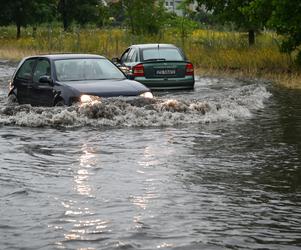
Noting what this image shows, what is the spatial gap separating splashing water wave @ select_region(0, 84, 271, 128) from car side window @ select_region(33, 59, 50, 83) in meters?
0.87

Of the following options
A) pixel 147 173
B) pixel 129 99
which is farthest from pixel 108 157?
pixel 129 99

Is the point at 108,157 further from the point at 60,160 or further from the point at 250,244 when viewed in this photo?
the point at 250,244

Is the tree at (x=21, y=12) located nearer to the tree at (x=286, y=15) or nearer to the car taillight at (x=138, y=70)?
the tree at (x=286, y=15)

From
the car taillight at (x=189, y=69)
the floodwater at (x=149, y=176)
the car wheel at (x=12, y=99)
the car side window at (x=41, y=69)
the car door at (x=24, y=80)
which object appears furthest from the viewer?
the car taillight at (x=189, y=69)

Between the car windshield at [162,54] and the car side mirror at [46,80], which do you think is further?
the car windshield at [162,54]

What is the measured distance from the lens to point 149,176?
9484mm

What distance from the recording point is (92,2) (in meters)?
71.5

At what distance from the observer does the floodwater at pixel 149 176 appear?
22.4 feet

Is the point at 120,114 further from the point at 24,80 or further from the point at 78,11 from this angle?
the point at 78,11

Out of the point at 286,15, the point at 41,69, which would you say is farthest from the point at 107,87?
the point at 286,15

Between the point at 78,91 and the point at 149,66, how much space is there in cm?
713

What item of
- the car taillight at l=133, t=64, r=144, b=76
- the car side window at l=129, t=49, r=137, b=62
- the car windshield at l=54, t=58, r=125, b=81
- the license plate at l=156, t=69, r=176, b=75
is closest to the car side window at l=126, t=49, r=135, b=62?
the car side window at l=129, t=49, r=137, b=62

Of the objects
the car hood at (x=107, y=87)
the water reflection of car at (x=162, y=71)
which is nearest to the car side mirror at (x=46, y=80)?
the car hood at (x=107, y=87)

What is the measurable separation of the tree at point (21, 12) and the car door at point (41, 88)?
158ft
